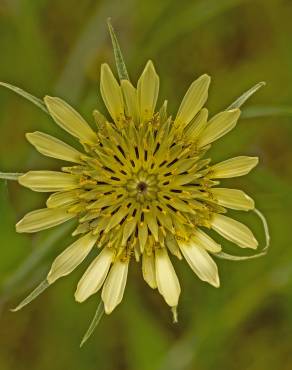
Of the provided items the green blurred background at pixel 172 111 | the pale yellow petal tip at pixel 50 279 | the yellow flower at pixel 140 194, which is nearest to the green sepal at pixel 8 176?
the yellow flower at pixel 140 194

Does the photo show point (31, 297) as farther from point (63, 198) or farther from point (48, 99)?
point (48, 99)

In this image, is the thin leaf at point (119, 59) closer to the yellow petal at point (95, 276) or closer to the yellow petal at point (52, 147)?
the yellow petal at point (52, 147)

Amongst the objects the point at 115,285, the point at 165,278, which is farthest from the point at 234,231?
the point at 115,285

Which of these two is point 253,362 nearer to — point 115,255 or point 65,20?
point 115,255

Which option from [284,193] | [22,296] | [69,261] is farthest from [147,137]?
[22,296]

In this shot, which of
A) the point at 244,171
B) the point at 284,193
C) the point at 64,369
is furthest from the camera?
the point at 64,369
